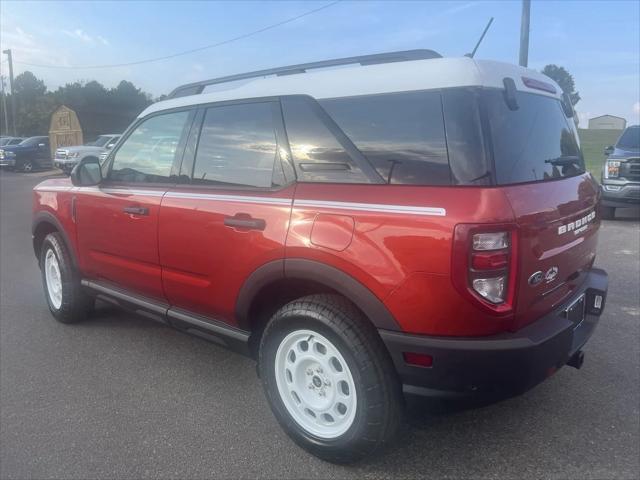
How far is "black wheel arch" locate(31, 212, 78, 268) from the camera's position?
4.41m

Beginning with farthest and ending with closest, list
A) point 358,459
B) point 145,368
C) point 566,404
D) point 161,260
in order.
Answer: point 145,368, point 161,260, point 566,404, point 358,459

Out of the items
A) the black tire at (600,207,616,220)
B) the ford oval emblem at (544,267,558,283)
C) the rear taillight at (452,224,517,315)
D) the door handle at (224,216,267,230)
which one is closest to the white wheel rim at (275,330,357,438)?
the door handle at (224,216,267,230)

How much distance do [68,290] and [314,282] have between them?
2.73 m

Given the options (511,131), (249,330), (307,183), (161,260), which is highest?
(511,131)

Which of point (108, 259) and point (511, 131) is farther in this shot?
point (108, 259)

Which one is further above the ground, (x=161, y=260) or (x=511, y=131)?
(x=511, y=131)

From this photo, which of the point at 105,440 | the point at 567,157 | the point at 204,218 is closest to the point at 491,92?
the point at 567,157

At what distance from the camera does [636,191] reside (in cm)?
958

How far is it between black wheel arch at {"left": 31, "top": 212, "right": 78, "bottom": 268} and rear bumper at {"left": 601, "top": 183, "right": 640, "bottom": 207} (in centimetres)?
896

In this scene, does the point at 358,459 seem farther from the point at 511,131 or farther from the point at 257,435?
the point at 511,131

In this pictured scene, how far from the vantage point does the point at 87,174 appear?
4.07 metres

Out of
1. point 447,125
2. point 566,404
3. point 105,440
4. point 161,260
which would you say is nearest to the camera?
point 447,125

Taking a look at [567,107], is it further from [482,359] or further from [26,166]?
[26,166]

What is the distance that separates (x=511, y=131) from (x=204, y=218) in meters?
1.70
